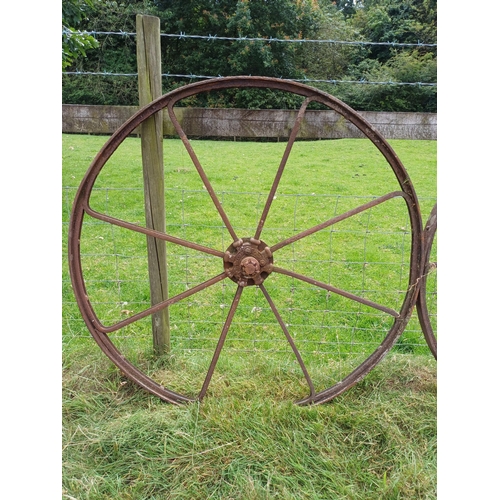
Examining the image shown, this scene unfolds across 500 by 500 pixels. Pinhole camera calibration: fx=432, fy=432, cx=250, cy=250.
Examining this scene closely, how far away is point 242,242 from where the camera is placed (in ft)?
6.59

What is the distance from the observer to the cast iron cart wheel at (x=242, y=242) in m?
1.88

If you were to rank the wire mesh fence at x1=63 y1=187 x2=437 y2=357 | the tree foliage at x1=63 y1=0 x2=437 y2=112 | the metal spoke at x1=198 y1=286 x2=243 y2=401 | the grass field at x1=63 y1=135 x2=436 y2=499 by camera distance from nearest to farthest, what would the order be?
the grass field at x1=63 y1=135 x2=436 y2=499
the metal spoke at x1=198 y1=286 x2=243 y2=401
the wire mesh fence at x1=63 y1=187 x2=437 y2=357
the tree foliage at x1=63 y1=0 x2=437 y2=112

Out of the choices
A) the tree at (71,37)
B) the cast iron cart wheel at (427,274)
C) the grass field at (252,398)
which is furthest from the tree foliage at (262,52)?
the cast iron cart wheel at (427,274)

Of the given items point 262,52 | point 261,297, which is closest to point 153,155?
point 261,297

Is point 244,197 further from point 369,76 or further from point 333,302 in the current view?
point 369,76

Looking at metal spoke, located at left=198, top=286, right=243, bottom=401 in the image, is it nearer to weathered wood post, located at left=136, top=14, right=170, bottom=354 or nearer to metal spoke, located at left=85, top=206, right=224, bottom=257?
metal spoke, located at left=85, top=206, right=224, bottom=257

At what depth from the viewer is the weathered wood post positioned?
6.67 feet

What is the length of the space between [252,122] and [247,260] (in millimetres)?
723

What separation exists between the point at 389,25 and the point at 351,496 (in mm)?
15423

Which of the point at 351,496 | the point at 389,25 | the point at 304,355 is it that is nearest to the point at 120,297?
the point at 304,355

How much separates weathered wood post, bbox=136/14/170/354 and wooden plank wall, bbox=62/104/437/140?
0.10 metres

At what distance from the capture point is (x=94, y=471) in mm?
1816

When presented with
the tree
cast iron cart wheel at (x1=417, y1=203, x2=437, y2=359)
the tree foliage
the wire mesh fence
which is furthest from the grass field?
the tree foliage

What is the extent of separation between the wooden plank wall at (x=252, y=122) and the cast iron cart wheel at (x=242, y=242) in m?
0.19
